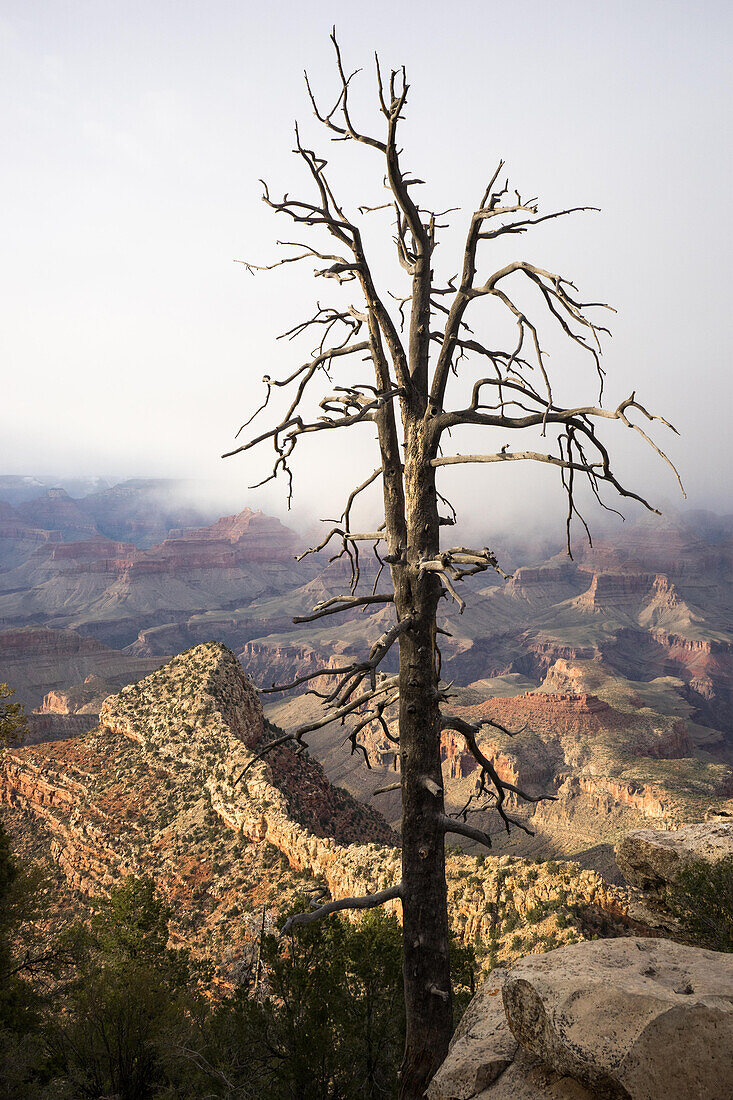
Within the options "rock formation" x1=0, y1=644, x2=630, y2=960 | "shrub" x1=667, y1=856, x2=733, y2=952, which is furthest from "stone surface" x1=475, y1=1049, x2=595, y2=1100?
"rock formation" x1=0, y1=644, x2=630, y2=960

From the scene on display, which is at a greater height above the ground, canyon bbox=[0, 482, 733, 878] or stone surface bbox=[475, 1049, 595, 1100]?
stone surface bbox=[475, 1049, 595, 1100]

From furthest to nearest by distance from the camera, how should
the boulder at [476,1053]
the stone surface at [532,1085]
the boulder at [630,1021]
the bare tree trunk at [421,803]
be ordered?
1. the bare tree trunk at [421,803]
2. the boulder at [476,1053]
3. the stone surface at [532,1085]
4. the boulder at [630,1021]

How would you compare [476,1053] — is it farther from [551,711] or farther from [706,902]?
[551,711]

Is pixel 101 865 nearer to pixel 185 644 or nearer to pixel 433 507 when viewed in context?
pixel 433 507

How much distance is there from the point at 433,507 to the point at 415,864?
3587 millimetres

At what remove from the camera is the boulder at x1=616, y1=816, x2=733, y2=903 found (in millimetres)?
12375

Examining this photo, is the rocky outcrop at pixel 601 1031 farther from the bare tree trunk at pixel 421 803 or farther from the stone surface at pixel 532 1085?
the bare tree trunk at pixel 421 803

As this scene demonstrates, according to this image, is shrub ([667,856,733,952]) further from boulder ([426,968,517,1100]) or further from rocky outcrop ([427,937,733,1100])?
boulder ([426,968,517,1100])

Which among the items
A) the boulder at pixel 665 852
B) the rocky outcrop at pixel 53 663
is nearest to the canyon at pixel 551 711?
the rocky outcrop at pixel 53 663

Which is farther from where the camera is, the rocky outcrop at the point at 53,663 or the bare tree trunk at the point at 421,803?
the rocky outcrop at the point at 53,663

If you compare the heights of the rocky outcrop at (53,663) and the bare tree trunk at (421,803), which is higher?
the bare tree trunk at (421,803)

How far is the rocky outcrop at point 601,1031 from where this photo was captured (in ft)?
13.0

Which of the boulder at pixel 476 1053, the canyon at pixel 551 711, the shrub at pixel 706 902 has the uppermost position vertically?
the boulder at pixel 476 1053

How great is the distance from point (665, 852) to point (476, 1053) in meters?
9.31
